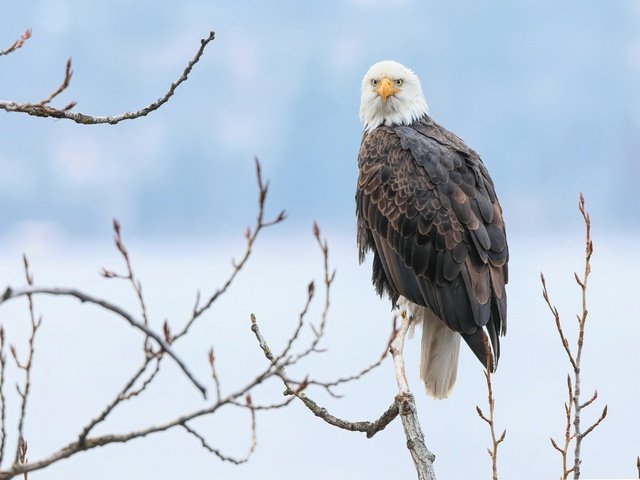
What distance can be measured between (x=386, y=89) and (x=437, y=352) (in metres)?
2.28

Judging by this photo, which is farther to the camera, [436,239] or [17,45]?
[436,239]

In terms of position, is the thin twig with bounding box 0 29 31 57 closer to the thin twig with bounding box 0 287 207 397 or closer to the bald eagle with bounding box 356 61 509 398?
the thin twig with bounding box 0 287 207 397

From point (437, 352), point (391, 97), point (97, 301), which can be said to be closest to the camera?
point (97, 301)

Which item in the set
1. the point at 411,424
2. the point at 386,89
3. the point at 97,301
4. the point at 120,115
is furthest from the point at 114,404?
the point at 386,89

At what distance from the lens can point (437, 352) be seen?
6.97 meters

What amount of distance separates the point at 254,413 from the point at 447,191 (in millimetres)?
3379

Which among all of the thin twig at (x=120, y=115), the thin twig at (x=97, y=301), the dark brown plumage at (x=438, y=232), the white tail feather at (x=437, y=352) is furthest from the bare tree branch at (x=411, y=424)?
the thin twig at (x=97, y=301)

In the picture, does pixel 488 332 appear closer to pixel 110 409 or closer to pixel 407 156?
pixel 407 156

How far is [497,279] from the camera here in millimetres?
6523

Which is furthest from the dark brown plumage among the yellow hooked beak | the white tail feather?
the yellow hooked beak

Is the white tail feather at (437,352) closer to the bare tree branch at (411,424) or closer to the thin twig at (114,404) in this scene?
the bare tree branch at (411,424)

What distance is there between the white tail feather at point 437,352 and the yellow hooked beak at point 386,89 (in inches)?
75.3

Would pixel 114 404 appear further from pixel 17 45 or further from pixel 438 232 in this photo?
pixel 438 232

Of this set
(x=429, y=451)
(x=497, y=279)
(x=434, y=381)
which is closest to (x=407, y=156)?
(x=497, y=279)
